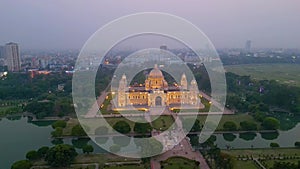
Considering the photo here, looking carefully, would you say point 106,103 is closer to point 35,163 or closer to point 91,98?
point 91,98

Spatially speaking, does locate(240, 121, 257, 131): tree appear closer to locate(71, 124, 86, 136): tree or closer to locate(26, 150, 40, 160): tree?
locate(71, 124, 86, 136): tree

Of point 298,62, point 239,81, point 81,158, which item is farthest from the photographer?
point 298,62

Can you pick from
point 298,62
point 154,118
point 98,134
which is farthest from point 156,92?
→ point 298,62

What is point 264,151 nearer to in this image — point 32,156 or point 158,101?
point 158,101

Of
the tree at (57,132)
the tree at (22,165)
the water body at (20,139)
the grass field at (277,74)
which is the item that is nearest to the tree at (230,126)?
the water body at (20,139)

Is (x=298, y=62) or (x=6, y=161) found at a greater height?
(x=298, y=62)

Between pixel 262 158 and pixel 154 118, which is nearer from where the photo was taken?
pixel 262 158

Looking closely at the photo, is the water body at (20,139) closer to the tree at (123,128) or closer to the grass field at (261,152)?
the tree at (123,128)
